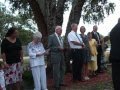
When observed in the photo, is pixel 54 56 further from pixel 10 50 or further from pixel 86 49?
pixel 10 50

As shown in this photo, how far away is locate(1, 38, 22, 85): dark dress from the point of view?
38.5 feet

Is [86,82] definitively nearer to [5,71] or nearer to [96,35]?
[96,35]

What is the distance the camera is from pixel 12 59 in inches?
464

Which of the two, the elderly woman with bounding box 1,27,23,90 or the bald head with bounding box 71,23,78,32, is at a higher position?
the bald head with bounding box 71,23,78,32

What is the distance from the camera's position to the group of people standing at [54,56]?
11797 millimetres

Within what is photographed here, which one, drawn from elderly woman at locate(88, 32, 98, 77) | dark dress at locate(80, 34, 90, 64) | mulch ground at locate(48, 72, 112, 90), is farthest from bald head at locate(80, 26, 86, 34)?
mulch ground at locate(48, 72, 112, 90)

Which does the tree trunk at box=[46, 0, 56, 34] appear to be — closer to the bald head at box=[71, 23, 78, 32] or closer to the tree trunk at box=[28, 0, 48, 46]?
the tree trunk at box=[28, 0, 48, 46]

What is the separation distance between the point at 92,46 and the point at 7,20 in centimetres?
3880

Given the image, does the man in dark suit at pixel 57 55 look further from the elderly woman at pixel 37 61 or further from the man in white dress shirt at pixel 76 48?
the man in white dress shirt at pixel 76 48

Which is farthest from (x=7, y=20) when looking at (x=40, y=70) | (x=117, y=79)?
(x=117, y=79)

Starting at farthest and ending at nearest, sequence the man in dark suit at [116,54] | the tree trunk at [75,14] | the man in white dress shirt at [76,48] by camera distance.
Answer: the tree trunk at [75,14]
the man in white dress shirt at [76,48]
the man in dark suit at [116,54]

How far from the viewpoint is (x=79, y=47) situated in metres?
14.9

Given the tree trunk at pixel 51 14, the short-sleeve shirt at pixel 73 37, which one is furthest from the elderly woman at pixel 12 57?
the tree trunk at pixel 51 14

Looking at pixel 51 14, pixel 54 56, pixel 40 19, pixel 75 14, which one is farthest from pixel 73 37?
pixel 40 19
